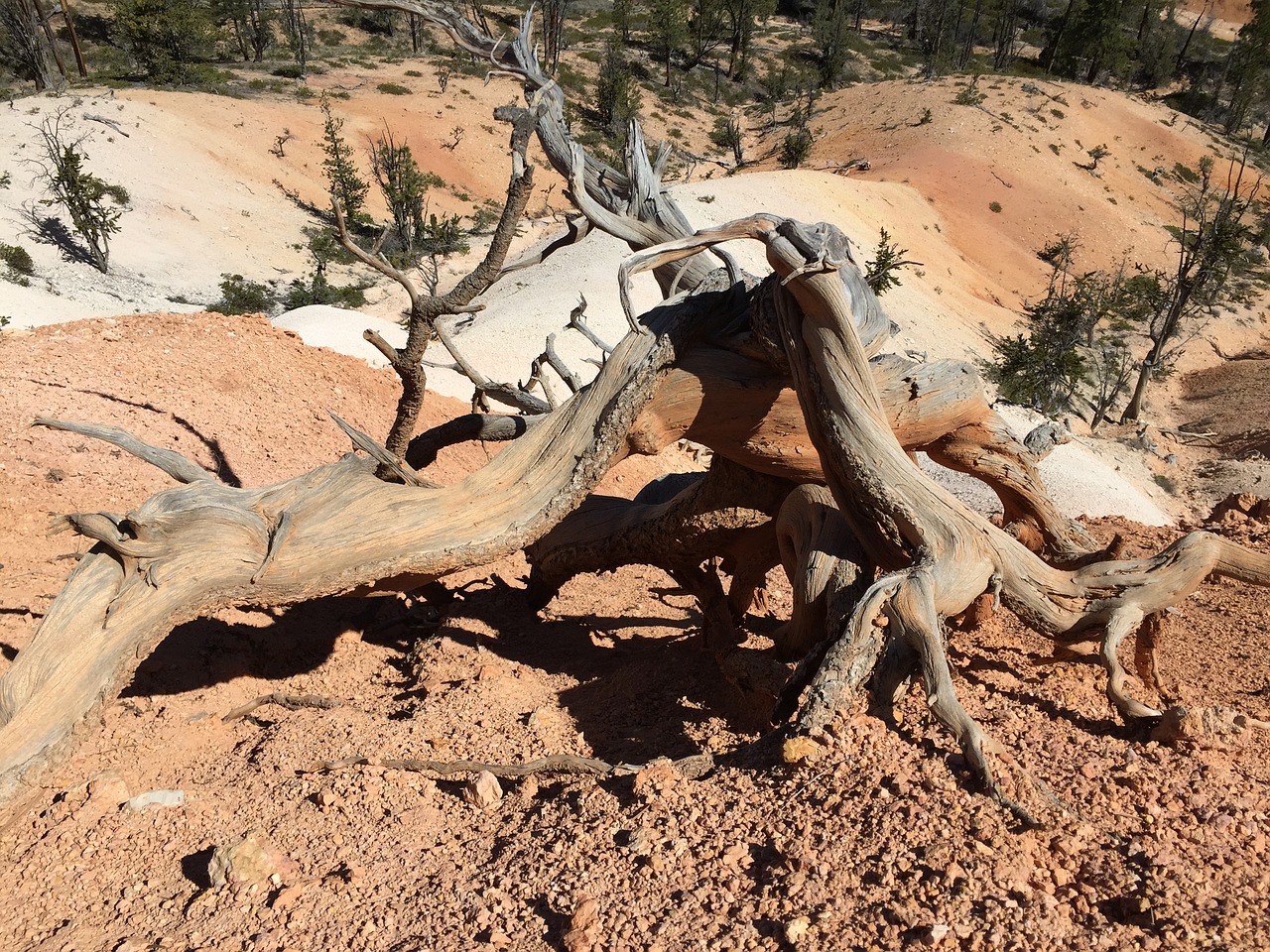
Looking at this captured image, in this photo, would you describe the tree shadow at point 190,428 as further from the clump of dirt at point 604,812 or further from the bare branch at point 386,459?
the bare branch at point 386,459

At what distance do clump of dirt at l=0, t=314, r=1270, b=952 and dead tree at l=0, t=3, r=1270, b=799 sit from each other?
0.24 m

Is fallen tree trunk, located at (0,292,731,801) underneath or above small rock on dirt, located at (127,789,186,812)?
above

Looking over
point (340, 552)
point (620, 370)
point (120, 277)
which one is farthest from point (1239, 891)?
point (120, 277)

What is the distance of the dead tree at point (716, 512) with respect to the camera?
2820 millimetres

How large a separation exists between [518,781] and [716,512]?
1793mm

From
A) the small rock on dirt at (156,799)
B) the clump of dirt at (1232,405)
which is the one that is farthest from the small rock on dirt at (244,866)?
the clump of dirt at (1232,405)

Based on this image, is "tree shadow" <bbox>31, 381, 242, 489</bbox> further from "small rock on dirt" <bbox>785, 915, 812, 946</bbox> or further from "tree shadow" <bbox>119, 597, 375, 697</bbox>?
"small rock on dirt" <bbox>785, 915, 812, 946</bbox>

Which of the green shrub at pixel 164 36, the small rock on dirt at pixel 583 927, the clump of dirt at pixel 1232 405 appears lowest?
the clump of dirt at pixel 1232 405

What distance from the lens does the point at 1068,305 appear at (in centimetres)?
1703

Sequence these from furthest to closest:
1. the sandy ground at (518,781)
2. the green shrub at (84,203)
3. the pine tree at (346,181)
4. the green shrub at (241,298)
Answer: the pine tree at (346,181) → the green shrub at (84,203) → the green shrub at (241,298) → the sandy ground at (518,781)

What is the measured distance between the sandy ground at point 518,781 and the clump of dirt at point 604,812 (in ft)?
0.03

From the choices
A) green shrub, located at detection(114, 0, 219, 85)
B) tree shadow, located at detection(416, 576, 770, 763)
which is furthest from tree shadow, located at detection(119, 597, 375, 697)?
green shrub, located at detection(114, 0, 219, 85)

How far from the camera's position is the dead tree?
282 centimetres

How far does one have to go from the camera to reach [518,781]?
3.08 metres
